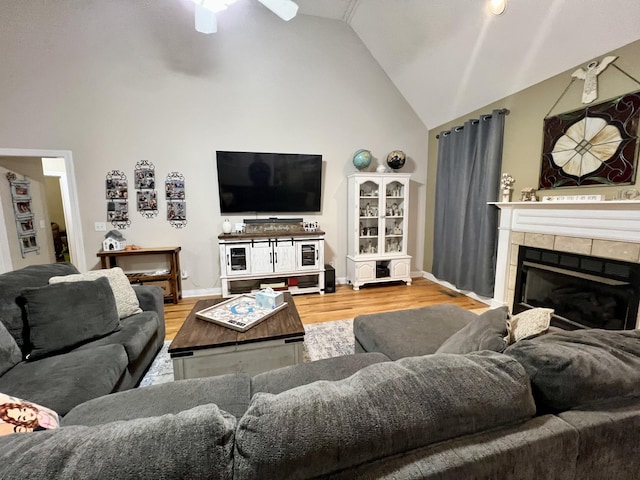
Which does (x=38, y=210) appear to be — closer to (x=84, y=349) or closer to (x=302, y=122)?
(x=84, y=349)

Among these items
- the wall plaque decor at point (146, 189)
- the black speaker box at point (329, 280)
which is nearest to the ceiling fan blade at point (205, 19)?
the wall plaque decor at point (146, 189)

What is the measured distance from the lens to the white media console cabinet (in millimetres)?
3740

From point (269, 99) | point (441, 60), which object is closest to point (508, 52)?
point (441, 60)

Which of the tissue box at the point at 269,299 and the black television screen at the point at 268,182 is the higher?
the black television screen at the point at 268,182

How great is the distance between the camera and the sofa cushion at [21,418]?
803mm

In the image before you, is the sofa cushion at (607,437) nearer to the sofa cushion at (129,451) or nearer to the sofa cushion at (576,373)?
the sofa cushion at (576,373)

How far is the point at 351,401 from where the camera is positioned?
2.14ft

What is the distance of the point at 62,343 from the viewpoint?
164 cm

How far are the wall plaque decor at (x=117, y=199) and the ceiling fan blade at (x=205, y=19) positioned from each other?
7.17 feet

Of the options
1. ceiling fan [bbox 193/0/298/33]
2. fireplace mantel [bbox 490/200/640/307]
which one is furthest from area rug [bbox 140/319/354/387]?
ceiling fan [bbox 193/0/298/33]

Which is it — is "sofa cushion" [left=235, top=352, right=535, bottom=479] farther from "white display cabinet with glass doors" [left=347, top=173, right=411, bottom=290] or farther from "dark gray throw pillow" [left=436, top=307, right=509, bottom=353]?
"white display cabinet with glass doors" [left=347, top=173, right=411, bottom=290]

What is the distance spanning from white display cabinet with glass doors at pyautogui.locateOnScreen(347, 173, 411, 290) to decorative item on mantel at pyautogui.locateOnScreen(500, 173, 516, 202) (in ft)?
4.31

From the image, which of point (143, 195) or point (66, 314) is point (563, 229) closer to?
point (66, 314)

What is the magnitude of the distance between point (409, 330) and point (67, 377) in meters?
1.88
